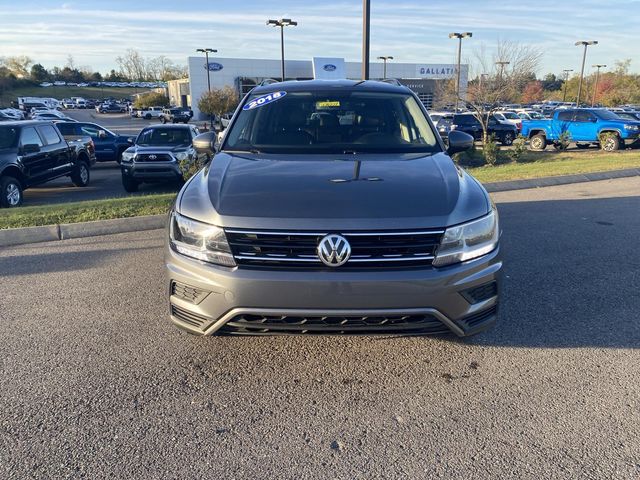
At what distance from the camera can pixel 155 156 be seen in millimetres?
11805

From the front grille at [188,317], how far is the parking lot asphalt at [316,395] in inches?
16.4

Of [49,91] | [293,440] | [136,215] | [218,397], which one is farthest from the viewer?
[49,91]

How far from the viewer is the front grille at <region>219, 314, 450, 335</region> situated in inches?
112

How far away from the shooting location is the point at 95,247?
623 centimetres

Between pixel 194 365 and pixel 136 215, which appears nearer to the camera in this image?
pixel 194 365

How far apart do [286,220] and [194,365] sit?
50.0 inches

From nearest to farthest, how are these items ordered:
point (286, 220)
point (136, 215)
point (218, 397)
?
1. point (286, 220)
2. point (218, 397)
3. point (136, 215)

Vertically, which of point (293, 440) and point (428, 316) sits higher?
point (428, 316)

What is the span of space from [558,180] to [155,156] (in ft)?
29.6

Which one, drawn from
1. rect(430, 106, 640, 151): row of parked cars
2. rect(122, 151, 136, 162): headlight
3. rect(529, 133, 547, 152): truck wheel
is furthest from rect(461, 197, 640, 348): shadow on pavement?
rect(529, 133, 547, 152): truck wheel

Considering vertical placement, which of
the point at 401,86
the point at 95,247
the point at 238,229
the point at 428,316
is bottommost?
the point at 95,247

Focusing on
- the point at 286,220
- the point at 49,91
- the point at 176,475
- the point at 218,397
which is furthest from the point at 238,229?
the point at 49,91

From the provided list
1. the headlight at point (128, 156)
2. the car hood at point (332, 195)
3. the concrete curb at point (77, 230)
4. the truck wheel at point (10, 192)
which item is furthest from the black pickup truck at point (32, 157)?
the car hood at point (332, 195)

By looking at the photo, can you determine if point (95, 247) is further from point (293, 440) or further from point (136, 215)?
point (293, 440)
